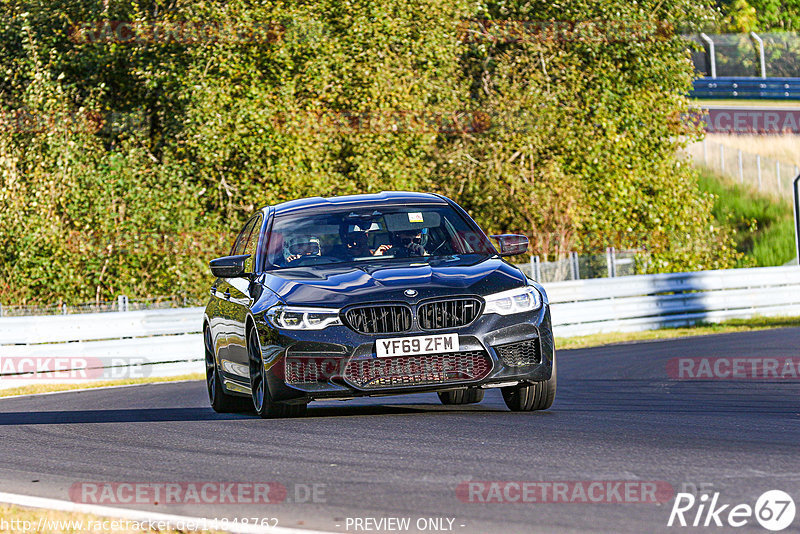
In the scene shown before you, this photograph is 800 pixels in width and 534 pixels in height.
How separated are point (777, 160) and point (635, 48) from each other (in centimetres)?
1618

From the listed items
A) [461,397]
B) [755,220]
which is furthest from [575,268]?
[755,220]

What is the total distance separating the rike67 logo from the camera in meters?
5.30

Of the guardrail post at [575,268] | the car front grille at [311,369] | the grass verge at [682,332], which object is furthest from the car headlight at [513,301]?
the guardrail post at [575,268]

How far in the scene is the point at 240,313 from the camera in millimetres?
10172

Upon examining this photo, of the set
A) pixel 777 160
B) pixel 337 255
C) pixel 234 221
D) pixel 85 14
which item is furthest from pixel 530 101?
pixel 337 255

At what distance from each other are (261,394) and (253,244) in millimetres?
2026

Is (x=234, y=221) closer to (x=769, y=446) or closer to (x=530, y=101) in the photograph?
(x=530, y=101)

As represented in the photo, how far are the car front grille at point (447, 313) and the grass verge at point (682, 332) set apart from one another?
481 inches

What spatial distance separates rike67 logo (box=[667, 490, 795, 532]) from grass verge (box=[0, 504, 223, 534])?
206 centimetres

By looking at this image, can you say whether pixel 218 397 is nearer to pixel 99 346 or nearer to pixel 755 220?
pixel 99 346

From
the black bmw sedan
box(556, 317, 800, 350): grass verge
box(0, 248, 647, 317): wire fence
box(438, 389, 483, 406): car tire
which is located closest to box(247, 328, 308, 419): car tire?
the black bmw sedan

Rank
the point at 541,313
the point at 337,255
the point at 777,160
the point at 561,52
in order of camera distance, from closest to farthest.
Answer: the point at 541,313, the point at 337,255, the point at 561,52, the point at 777,160

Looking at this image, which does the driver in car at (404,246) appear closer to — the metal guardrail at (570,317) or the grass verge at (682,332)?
the metal guardrail at (570,317)

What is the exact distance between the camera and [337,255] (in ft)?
33.4
